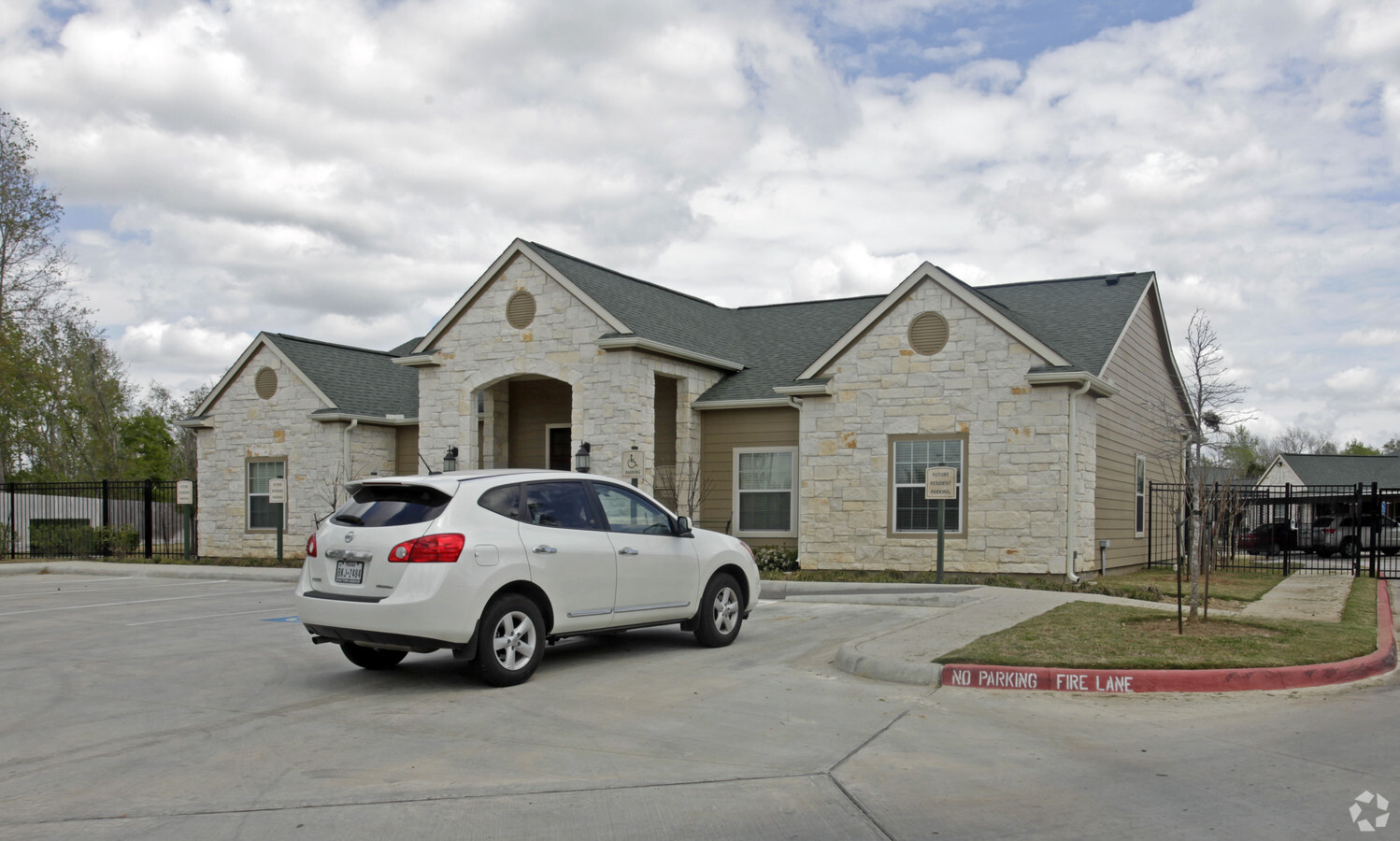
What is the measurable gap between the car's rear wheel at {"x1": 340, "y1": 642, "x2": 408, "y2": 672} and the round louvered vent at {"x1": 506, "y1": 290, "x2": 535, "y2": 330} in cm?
1256

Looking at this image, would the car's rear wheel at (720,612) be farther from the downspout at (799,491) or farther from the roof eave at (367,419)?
the roof eave at (367,419)

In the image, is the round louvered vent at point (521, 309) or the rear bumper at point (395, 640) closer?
the rear bumper at point (395, 640)

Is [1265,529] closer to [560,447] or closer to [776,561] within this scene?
[776,561]

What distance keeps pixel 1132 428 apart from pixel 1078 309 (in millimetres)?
2671

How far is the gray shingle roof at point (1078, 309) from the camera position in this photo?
19.3 m

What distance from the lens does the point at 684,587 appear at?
10266mm

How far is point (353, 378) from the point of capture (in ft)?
88.8

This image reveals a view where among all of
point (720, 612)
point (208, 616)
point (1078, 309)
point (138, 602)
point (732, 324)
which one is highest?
point (732, 324)

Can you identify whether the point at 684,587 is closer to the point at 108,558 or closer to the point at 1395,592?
the point at 1395,592

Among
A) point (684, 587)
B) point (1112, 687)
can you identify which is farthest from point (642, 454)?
point (1112, 687)

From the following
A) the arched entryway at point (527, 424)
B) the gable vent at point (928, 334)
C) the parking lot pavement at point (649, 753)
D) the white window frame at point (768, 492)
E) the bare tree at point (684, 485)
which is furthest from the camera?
the arched entryway at point (527, 424)

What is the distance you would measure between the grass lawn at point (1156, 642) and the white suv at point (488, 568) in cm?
287

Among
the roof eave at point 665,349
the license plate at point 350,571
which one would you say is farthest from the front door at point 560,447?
the license plate at point 350,571

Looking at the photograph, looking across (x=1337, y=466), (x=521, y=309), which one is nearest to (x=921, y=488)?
(x=521, y=309)
